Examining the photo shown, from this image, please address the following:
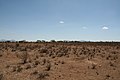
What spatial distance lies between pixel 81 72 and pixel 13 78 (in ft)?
15.3

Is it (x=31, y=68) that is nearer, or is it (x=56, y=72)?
(x=56, y=72)

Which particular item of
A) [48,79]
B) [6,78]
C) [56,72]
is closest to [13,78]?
[6,78]

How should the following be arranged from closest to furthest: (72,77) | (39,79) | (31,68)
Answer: (39,79)
(72,77)
(31,68)

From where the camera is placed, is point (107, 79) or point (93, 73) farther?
point (93, 73)

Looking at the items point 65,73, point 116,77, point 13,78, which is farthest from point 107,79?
point 13,78

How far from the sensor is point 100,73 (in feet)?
39.4

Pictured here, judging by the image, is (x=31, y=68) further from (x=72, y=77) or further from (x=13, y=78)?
(x=72, y=77)

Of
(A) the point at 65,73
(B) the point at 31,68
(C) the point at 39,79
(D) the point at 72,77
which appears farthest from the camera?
(B) the point at 31,68

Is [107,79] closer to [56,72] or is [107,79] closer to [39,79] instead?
[56,72]

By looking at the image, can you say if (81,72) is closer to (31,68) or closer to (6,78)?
(31,68)

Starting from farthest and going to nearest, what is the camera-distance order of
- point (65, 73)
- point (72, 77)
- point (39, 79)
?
point (65, 73), point (72, 77), point (39, 79)

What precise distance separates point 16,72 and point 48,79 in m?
2.70

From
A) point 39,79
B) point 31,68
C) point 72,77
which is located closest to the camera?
point 39,79

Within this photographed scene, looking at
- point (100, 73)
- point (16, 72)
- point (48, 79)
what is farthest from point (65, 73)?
point (16, 72)
